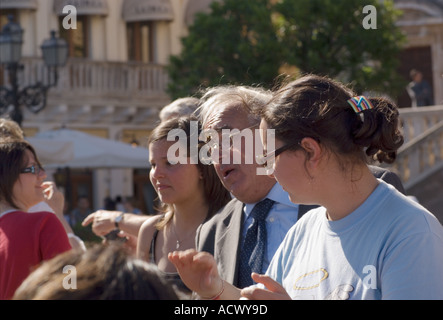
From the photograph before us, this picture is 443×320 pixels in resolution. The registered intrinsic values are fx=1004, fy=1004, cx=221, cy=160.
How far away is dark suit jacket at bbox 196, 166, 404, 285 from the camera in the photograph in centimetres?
373

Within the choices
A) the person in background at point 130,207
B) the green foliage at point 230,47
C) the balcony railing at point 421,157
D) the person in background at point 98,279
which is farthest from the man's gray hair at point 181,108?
the green foliage at point 230,47

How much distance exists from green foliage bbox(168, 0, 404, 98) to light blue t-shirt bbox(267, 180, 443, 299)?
56.8 feet

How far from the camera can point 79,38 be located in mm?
25453

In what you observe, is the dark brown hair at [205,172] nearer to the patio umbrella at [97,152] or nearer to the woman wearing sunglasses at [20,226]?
the woman wearing sunglasses at [20,226]

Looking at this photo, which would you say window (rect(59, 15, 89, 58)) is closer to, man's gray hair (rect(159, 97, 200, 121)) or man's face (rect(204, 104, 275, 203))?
man's gray hair (rect(159, 97, 200, 121))

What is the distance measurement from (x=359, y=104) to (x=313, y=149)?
0.66ft

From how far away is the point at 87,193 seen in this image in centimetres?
2498

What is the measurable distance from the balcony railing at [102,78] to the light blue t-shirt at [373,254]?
21.3m

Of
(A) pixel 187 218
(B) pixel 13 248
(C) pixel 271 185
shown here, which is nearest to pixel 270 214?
(C) pixel 271 185

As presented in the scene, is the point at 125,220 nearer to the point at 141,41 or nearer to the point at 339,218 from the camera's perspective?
the point at 339,218

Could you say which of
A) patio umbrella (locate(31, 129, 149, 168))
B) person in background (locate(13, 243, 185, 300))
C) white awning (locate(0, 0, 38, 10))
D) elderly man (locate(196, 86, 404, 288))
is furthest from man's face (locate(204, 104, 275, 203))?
white awning (locate(0, 0, 38, 10))
